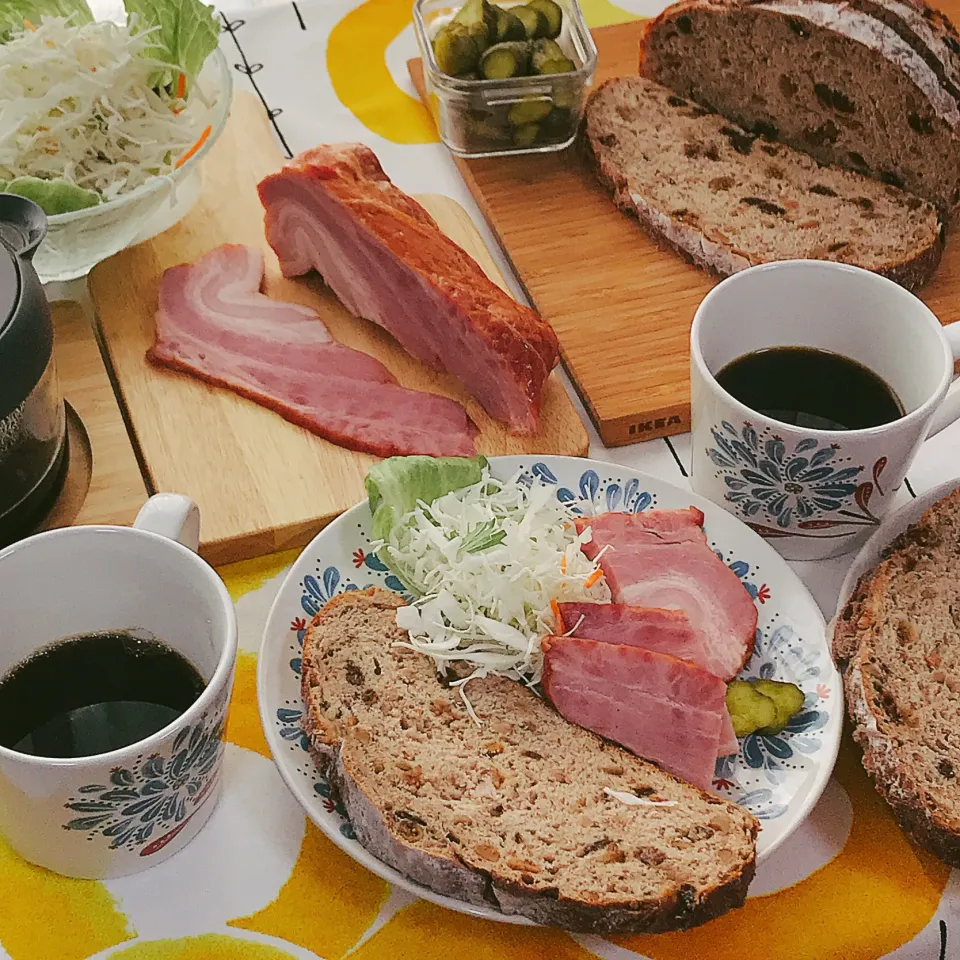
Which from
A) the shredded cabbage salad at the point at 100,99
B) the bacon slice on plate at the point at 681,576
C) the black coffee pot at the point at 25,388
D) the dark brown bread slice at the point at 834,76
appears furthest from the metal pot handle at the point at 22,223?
the dark brown bread slice at the point at 834,76

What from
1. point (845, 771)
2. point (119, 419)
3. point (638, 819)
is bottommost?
point (845, 771)

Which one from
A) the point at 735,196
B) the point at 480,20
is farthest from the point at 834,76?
the point at 480,20

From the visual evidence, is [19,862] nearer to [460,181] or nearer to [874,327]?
[874,327]

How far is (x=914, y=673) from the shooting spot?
1212mm

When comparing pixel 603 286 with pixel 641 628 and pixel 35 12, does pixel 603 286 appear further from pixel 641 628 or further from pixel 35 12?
pixel 35 12

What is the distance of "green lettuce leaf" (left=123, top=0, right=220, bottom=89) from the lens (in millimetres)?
1769

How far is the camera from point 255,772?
1.23 m

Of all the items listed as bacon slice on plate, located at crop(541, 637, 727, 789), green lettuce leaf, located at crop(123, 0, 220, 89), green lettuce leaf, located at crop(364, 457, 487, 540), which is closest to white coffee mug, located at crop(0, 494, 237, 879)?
green lettuce leaf, located at crop(364, 457, 487, 540)

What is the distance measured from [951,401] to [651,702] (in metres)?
0.51

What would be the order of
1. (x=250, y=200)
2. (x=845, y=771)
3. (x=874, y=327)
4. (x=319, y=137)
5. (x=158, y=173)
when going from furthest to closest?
(x=319, y=137) → (x=250, y=200) → (x=158, y=173) → (x=874, y=327) → (x=845, y=771)

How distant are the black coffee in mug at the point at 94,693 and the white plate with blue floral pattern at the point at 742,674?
0.33ft

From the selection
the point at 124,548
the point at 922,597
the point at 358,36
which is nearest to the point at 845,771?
the point at 922,597

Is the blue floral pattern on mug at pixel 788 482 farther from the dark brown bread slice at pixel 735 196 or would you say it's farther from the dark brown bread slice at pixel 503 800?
the dark brown bread slice at pixel 735 196

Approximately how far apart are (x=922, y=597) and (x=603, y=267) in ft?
2.38
